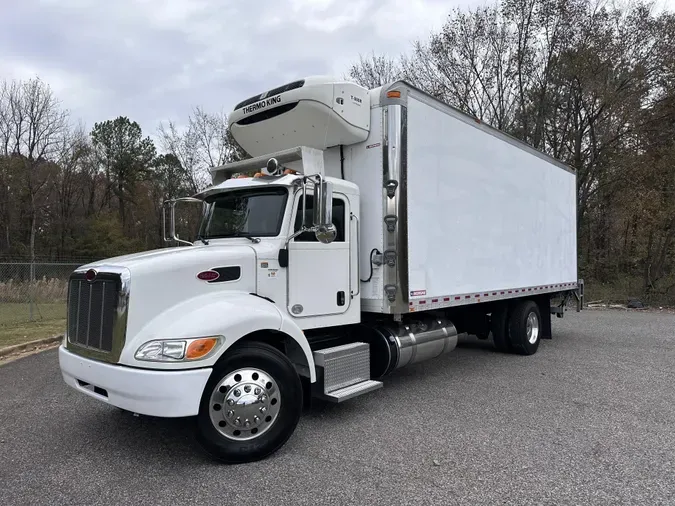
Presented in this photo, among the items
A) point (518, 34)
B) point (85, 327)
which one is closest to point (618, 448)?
point (85, 327)

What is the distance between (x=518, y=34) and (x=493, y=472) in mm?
21927

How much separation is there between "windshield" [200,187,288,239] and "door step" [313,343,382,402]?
1.38 m

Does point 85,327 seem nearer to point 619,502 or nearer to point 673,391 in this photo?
point 619,502

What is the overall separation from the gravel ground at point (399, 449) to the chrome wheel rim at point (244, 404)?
11.2 inches

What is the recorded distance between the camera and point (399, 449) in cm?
413

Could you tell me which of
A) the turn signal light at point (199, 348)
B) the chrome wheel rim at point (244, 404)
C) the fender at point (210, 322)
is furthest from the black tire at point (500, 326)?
the turn signal light at point (199, 348)

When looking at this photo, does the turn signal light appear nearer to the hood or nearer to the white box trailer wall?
the hood

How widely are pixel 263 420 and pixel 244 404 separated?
0.78ft

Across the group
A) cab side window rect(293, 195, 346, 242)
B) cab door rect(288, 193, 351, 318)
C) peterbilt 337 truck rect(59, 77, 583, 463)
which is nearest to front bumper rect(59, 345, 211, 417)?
peterbilt 337 truck rect(59, 77, 583, 463)

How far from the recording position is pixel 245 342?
403 cm

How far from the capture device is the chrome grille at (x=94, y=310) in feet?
12.5

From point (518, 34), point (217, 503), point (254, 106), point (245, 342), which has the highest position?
point (518, 34)

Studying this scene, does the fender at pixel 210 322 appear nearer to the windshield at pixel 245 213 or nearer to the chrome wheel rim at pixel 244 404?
the chrome wheel rim at pixel 244 404

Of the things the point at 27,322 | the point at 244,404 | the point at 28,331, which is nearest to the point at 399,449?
the point at 244,404
